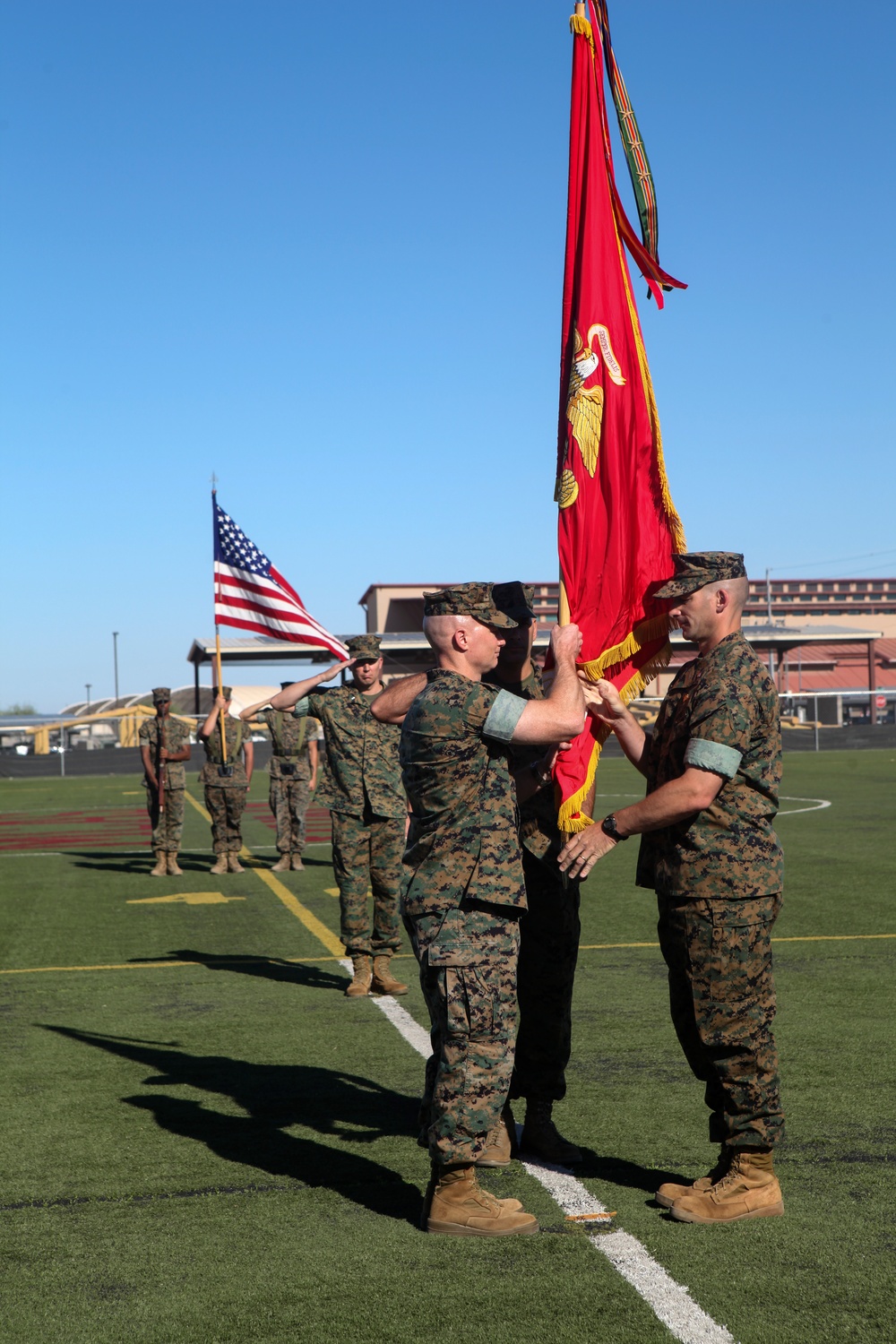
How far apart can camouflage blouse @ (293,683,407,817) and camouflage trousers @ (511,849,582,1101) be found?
356 cm

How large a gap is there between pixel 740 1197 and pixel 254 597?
909cm

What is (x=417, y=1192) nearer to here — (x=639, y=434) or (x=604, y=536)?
(x=604, y=536)

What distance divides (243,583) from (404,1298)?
31.2 ft

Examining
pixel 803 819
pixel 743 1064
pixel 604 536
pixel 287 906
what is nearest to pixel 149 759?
pixel 287 906

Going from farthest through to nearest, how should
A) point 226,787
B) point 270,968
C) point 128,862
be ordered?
point 128,862
point 226,787
point 270,968

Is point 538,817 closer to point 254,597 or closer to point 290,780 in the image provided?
point 254,597

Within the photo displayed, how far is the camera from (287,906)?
12.8 meters

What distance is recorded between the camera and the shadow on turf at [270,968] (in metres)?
9.00

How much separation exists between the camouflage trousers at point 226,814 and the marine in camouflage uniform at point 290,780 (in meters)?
0.51

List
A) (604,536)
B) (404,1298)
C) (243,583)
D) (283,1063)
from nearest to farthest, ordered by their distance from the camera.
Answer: (404,1298), (604,536), (283,1063), (243,583)

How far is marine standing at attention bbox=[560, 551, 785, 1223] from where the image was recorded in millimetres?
4340

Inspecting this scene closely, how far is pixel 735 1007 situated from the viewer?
433 cm

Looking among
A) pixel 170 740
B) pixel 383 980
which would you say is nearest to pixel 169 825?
pixel 170 740

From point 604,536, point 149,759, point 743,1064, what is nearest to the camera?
point 743,1064
